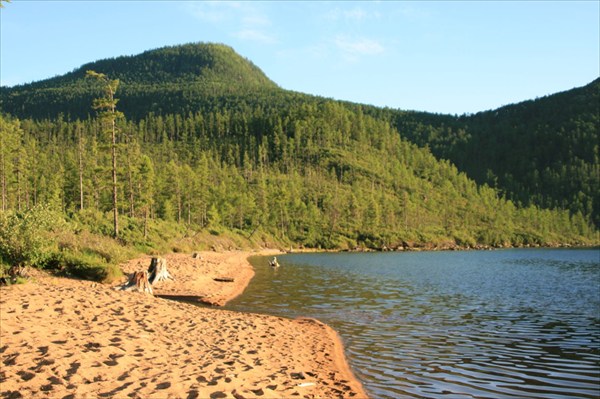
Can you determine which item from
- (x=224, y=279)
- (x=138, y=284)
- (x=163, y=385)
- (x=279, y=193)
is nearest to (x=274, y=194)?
(x=279, y=193)

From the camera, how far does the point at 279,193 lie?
122000mm

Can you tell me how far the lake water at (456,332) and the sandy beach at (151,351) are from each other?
1671mm

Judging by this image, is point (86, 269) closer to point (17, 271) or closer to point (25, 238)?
point (25, 238)

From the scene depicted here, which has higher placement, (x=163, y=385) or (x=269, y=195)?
(x=269, y=195)

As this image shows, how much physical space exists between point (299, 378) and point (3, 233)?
1820 cm

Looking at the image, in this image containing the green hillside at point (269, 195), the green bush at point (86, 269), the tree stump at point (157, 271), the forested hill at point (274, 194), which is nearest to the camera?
the green bush at point (86, 269)

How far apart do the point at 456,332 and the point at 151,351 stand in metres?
12.7

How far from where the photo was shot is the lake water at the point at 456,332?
12344mm

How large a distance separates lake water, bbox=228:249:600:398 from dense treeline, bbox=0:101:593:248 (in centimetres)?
2733

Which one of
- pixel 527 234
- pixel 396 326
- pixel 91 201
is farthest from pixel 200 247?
pixel 527 234

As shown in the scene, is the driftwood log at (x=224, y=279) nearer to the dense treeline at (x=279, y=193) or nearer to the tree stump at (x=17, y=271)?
the tree stump at (x=17, y=271)

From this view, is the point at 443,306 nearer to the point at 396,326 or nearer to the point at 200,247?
the point at 396,326

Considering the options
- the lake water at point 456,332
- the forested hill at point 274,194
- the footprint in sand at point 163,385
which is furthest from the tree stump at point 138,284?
the forested hill at point 274,194

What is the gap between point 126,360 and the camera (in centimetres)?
1073
